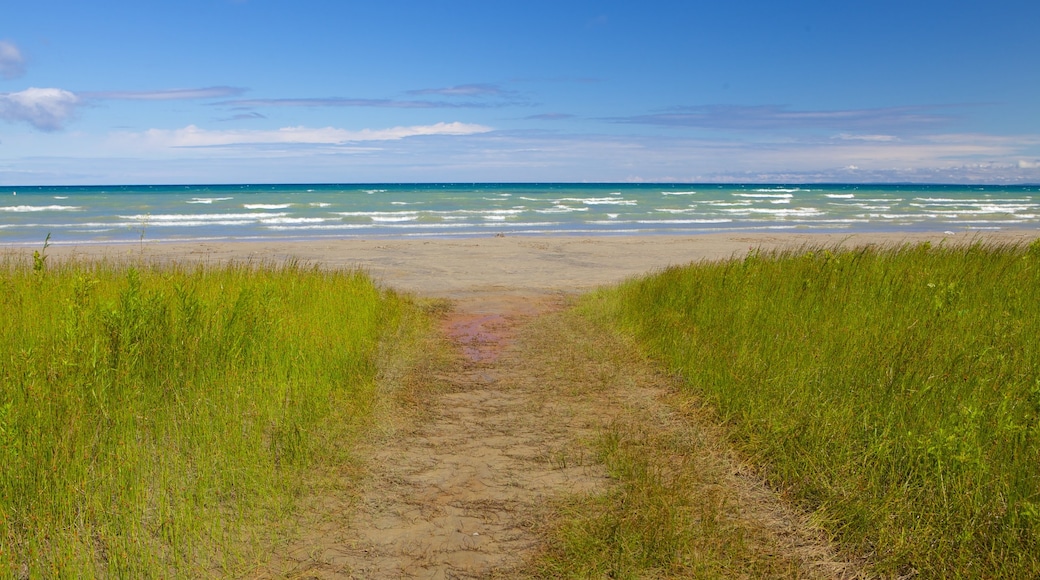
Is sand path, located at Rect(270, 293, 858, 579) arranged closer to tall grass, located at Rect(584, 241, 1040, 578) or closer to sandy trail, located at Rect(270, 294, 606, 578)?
sandy trail, located at Rect(270, 294, 606, 578)

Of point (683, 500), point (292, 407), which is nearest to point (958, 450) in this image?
point (683, 500)

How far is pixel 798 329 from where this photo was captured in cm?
749

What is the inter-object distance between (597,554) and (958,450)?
8.00ft

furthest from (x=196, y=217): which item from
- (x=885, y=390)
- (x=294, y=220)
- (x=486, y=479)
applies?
(x=885, y=390)

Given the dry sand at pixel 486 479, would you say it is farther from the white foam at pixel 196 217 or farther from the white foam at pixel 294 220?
the white foam at pixel 196 217

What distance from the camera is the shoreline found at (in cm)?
1645

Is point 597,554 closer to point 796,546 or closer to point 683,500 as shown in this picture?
point 683,500

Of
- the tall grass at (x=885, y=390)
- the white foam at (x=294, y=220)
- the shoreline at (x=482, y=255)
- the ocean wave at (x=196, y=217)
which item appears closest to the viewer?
the tall grass at (x=885, y=390)

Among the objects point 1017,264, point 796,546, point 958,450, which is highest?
point 1017,264

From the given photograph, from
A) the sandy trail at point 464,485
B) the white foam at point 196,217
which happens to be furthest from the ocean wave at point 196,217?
the sandy trail at point 464,485

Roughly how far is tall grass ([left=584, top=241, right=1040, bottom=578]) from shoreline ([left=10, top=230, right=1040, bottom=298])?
5.32 meters

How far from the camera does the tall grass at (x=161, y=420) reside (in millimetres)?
4145

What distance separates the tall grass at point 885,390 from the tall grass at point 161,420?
3.49m

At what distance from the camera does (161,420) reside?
5711 mm
